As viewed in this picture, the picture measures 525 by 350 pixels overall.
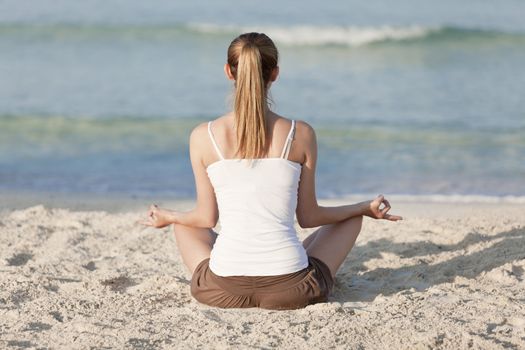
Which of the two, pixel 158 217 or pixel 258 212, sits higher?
pixel 258 212

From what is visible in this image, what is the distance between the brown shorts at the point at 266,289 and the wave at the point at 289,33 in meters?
13.5

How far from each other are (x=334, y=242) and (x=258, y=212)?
596mm

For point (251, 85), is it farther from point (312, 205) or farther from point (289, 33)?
point (289, 33)

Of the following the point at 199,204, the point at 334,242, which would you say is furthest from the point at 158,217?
the point at 334,242

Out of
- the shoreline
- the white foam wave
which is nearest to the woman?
the shoreline

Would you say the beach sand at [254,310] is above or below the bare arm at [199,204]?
below

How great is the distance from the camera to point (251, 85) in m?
3.92

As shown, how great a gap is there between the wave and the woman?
44.5ft

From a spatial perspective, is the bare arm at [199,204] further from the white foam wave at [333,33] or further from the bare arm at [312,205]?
the white foam wave at [333,33]

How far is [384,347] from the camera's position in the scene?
375cm

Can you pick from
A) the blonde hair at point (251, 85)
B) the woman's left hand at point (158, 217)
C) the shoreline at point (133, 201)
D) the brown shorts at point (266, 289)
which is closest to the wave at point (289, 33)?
the shoreline at point (133, 201)

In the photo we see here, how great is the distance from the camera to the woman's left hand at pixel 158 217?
179 inches

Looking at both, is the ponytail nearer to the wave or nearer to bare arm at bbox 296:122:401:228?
bare arm at bbox 296:122:401:228

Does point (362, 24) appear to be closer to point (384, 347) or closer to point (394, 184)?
point (394, 184)
